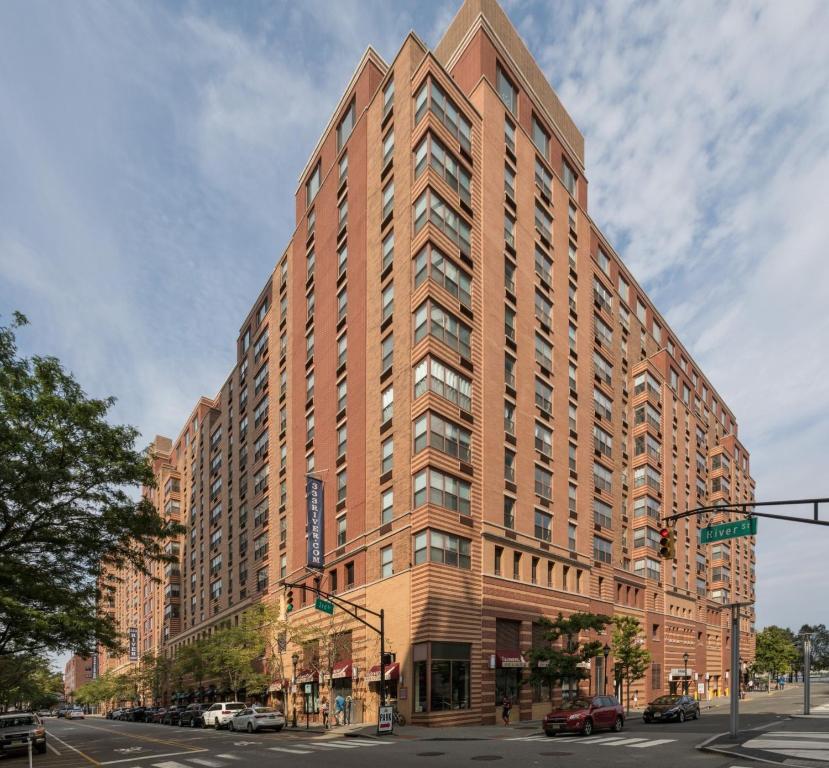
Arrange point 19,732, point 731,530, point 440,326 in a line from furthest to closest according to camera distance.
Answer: point 440,326 → point 19,732 → point 731,530

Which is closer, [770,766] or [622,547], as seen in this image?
[770,766]

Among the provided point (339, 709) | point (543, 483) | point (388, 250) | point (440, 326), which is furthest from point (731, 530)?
point (388, 250)

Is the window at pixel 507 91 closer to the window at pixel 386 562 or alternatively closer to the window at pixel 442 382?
the window at pixel 442 382

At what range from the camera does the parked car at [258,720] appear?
4144cm

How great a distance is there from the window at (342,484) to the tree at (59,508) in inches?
719

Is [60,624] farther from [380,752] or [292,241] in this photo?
[292,241]

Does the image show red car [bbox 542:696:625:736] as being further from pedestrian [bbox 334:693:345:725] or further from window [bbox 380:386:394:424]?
window [bbox 380:386:394:424]

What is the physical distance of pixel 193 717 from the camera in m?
54.5

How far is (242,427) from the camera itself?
81062 mm

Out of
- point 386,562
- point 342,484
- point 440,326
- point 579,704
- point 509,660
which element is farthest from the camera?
point 342,484

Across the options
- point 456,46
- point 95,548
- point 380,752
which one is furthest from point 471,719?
point 456,46

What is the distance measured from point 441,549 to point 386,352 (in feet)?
45.4

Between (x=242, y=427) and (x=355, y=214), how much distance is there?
117ft

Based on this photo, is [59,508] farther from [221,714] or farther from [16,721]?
[221,714]
